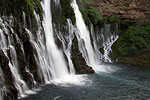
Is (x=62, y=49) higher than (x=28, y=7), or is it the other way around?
(x=28, y=7)

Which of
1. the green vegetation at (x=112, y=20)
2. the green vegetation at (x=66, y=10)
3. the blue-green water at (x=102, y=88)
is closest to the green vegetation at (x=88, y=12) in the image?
the green vegetation at (x=112, y=20)

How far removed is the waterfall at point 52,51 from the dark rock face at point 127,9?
1144 centimetres

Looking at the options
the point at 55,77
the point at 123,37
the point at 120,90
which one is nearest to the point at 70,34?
the point at 55,77

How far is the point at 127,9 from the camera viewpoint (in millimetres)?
32156

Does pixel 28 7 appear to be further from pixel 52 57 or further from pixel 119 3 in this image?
pixel 119 3

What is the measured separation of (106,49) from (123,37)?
9.09ft

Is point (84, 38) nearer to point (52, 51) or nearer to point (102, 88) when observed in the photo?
point (52, 51)

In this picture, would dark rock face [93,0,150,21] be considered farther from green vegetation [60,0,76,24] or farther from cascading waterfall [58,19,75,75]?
cascading waterfall [58,19,75,75]

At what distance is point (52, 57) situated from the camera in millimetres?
20312

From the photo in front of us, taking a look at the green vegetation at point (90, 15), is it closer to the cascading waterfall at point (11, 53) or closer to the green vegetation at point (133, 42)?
the green vegetation at point (133, 42)

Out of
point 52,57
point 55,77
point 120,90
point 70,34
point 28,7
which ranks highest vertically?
point 28,7

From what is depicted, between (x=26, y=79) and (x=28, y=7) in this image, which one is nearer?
(x=26, y=79)

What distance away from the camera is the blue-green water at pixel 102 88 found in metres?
15.8

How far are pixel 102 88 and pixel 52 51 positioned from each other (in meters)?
5.25
